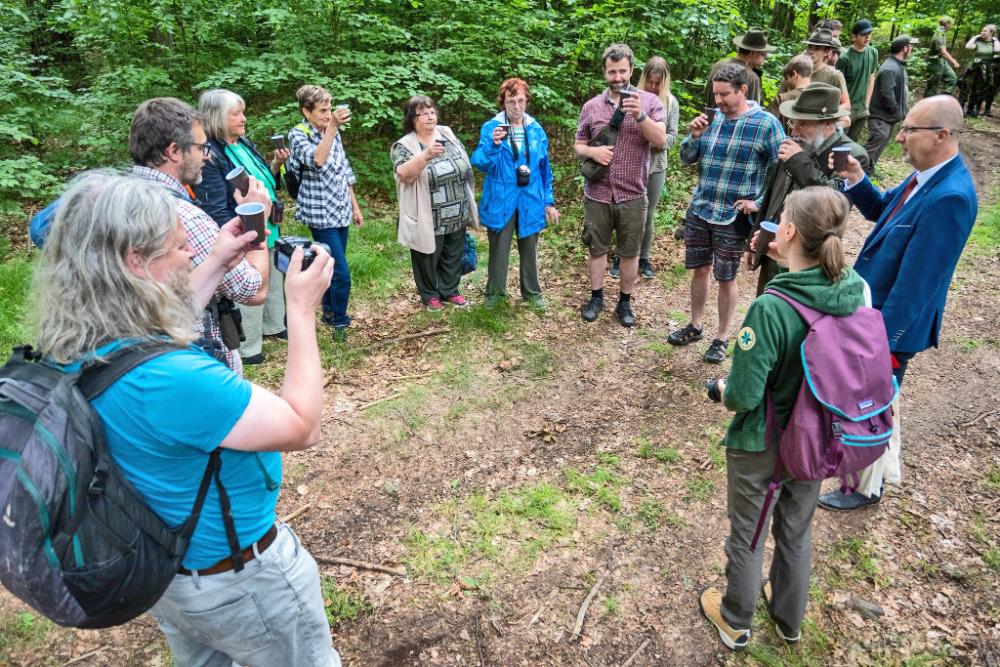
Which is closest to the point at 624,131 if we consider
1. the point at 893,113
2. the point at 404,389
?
the point at 404,389

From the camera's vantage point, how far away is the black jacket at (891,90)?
847 cm

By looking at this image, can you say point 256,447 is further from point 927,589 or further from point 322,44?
point 322,44

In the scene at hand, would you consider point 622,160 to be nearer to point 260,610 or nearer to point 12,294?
point 260,610

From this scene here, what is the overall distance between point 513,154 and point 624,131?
994 mm

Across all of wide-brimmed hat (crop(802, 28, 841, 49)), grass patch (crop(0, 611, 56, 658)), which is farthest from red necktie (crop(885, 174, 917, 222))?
wide-brimmed hat (crop(802, 28, 841, 49))

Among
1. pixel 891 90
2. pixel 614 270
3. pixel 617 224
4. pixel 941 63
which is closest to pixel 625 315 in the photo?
→ pixel 617 224

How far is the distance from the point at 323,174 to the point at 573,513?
11.1 feet

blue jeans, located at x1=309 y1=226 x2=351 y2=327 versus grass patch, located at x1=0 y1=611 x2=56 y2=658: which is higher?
blue jeans, located at x1=309 y1=226 x2=351 y2=327

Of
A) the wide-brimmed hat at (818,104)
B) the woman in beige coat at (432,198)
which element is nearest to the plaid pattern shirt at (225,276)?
the woman in beige coat at (432,198)

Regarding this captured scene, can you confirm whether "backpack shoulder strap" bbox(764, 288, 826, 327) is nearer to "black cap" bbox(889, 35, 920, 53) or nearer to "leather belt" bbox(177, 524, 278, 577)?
"leather belt" bbox(177, 524, 278, 577)

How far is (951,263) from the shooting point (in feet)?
10.4

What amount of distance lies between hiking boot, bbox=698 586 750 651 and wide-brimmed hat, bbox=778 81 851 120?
126 inches

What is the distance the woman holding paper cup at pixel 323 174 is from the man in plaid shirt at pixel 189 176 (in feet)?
5.59

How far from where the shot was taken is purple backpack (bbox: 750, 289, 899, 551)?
2334mm
